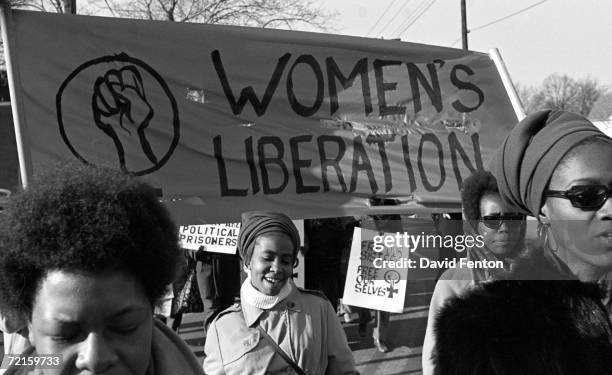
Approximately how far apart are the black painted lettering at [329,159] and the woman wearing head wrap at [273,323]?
0.47m

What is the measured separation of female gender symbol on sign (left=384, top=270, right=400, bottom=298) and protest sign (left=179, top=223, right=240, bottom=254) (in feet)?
7.53

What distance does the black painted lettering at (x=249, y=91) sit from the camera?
335 centimetres

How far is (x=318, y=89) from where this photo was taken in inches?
142

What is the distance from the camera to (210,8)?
18516 mm

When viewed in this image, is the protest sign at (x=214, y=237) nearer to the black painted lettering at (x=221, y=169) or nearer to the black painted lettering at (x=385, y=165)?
the black painted lettering at (x=385, y=165)

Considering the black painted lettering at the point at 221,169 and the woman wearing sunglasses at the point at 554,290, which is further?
the black painted lettering at the point at 221,169

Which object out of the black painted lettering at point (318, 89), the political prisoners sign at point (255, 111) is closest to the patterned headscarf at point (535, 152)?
the political prisoners sign at point (255, 111)

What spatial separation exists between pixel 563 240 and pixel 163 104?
212 centimetres

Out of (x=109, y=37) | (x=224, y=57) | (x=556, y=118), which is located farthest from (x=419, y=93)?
(x=556, y=118)

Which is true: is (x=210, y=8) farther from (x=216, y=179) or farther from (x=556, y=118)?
(x=556, y=118)

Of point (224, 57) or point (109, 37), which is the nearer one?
point (109, 37)

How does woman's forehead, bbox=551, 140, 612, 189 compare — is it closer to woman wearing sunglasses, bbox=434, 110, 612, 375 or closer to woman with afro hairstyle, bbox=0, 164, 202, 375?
woman wearing sunglasses, bbox=434, 110, 612, 375

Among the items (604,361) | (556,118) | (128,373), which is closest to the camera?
(128,373)

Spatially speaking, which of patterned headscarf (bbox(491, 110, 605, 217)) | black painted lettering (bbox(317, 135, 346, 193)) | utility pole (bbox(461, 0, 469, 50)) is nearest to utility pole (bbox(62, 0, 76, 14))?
black painted lettering (bbox(317, 135, 346, 193))
